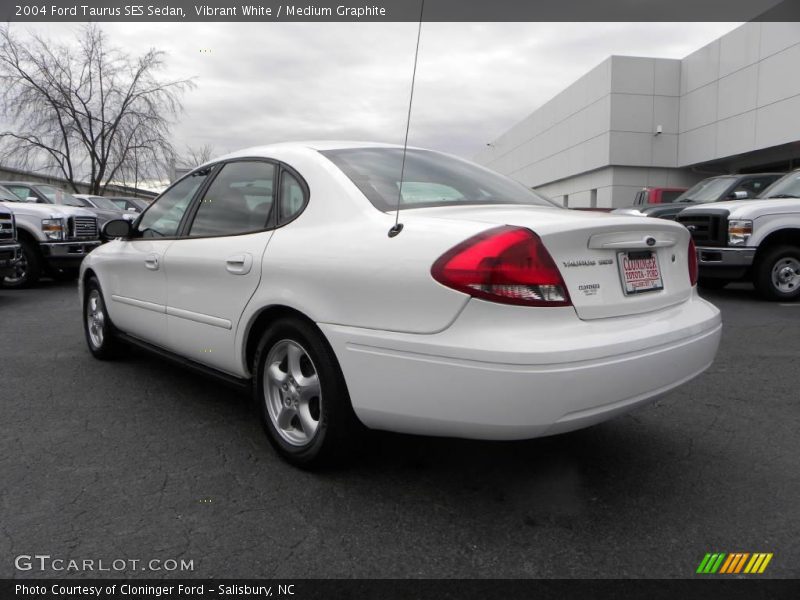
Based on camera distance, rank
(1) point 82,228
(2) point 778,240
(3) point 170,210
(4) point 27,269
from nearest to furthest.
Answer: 1. (3) point 170,210
2. (2) point 778,240
3. (4) point 27,269
4. (1) point 82,228

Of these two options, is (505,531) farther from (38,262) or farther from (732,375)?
(38,262)

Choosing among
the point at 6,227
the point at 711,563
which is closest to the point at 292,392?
the point at 711,563

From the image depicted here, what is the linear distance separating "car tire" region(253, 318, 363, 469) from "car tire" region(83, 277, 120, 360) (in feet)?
7.50

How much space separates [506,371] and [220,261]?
1.77 m

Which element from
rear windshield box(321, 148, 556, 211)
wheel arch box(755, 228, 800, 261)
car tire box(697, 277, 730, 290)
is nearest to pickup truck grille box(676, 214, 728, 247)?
wheel arch box(755, 228, 800, 261)

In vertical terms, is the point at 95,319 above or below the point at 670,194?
below

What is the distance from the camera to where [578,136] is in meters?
35.0

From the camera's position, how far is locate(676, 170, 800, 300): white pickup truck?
26.4 ft

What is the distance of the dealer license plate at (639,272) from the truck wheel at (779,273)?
6.41 m

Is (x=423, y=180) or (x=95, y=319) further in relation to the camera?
(x=95, y=319)

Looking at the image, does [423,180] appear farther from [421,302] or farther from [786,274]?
[786,274]
